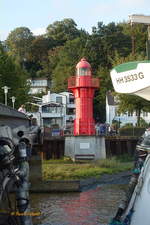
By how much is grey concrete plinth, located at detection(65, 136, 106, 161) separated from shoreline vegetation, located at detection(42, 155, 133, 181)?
46 cm

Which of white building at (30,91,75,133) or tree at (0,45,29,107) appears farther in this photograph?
white building at (30,91,75,133)

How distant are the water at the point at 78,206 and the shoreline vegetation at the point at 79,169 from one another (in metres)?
2.12

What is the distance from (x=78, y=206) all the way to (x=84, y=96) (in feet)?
48.9

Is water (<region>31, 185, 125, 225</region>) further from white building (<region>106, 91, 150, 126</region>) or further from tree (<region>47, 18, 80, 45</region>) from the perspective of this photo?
tree (<region>47, 18, 80, 45</region>)

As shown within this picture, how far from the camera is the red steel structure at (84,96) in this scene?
93.2 ft

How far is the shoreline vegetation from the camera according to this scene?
806 inches

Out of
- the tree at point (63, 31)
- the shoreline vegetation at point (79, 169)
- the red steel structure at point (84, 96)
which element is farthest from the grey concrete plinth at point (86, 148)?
the tree at point (63, 31)

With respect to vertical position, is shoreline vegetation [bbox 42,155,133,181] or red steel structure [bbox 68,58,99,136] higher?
red steel structure [bbox 68,58,99,136]

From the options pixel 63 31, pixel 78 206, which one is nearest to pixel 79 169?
pixel 78 206

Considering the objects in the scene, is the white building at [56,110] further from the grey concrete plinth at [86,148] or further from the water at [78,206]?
the water at [78,206]

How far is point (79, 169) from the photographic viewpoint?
22469mm

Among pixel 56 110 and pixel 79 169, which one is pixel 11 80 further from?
pixel 79 169

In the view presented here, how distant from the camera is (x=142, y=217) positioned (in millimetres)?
4176

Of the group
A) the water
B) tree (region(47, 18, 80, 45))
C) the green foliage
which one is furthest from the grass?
tree (region(47, 18, 80, 45))
